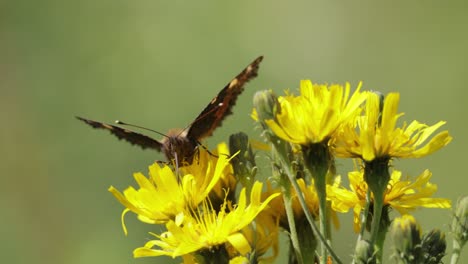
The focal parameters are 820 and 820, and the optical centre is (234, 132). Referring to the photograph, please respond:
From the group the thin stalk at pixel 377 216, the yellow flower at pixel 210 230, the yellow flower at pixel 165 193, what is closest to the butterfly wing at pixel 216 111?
the yellow flower at pixel 165 193

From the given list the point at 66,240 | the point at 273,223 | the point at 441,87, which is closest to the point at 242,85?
the point at 273,223

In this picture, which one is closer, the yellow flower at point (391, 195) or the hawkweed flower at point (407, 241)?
the hawkweed flower at point (407, 241)

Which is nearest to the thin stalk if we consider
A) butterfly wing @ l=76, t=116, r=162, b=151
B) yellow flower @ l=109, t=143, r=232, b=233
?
yellow flower @ l=109, t=143, r=232, b=233

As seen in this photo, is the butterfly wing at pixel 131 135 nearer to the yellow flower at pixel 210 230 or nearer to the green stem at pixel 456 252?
the yellow flower at pixel 210 230

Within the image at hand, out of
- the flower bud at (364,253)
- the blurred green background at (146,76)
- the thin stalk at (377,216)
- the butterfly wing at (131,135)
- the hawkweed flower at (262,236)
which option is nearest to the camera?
the flower bud at (364,253)

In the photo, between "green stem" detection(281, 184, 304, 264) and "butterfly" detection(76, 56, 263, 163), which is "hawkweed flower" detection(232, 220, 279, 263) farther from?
"butterfly" detection(76, 56, 263, 163)

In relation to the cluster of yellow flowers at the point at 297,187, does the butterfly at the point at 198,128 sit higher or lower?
higher

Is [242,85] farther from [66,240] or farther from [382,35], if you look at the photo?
[382,35]
